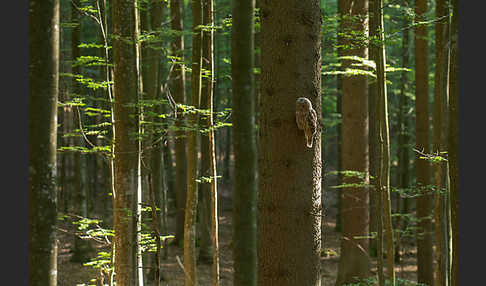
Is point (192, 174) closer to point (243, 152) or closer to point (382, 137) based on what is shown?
point (382, 137)

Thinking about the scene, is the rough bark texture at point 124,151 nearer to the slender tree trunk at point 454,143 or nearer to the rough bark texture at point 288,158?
the rough bark texture at point 288,158

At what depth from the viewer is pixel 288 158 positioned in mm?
4227

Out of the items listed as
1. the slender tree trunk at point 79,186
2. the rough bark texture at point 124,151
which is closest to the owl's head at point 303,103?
Result: the rough bark texture at point 124,151

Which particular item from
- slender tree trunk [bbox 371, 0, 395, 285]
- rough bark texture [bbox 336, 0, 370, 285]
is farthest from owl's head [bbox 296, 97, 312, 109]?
rough bark texture [bbox 336, 0, 370, 285]

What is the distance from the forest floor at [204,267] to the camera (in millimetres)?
13156

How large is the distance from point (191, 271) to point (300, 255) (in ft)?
14.2

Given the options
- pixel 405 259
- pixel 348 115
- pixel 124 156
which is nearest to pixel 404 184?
pixel 405 259

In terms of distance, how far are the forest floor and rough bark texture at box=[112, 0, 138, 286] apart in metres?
4.04

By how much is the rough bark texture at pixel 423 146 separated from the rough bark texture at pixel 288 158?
8706 mm

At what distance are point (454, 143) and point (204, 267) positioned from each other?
10.8 m

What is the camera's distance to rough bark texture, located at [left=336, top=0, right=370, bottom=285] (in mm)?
11930

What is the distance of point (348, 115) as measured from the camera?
12.1 m

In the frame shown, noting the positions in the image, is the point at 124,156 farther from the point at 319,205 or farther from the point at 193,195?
the point at 319,205

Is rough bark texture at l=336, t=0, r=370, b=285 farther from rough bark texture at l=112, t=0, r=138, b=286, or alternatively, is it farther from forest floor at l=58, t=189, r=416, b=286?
rough bark texture at l=112, t=0, r=138, b=286
